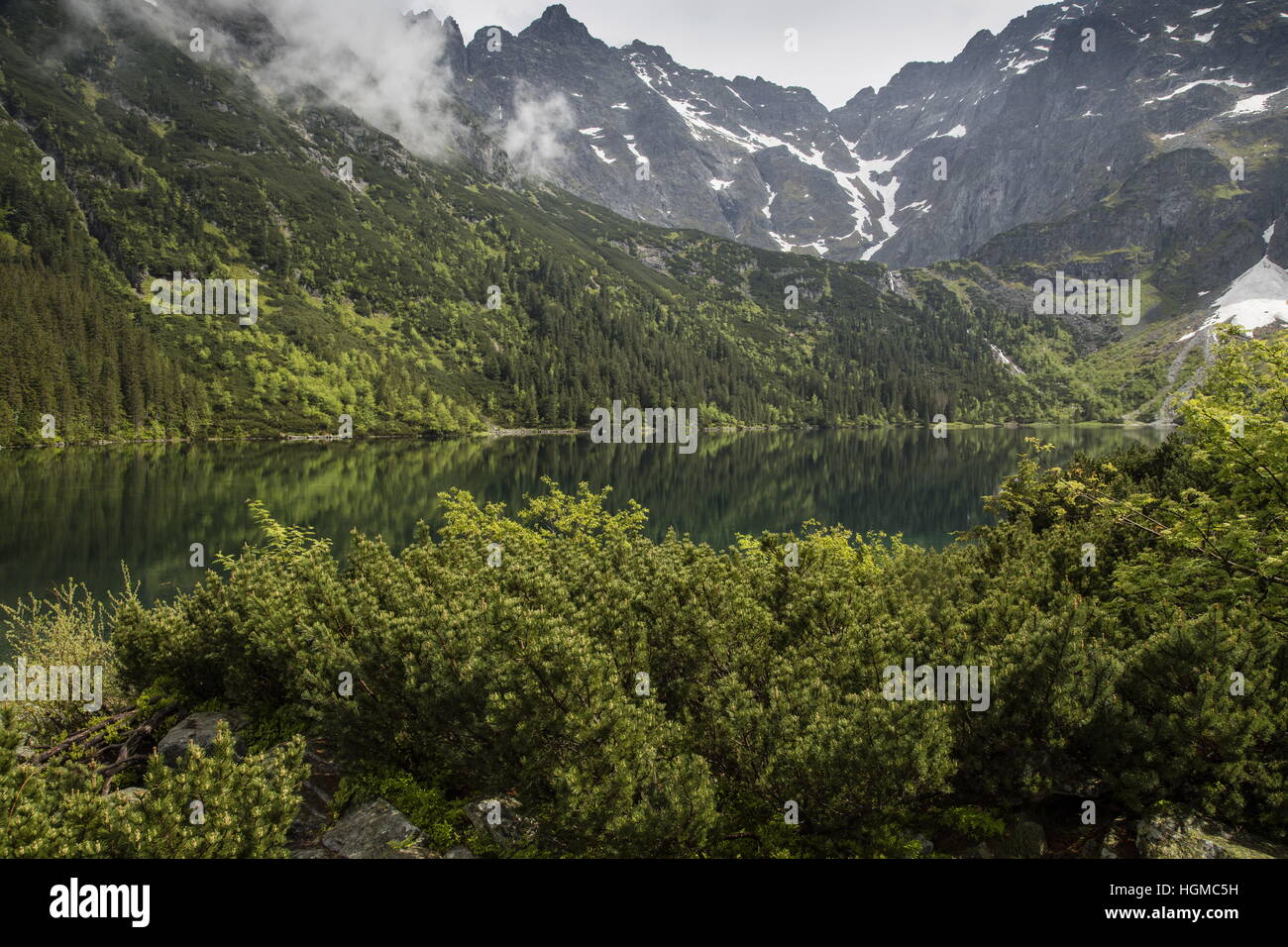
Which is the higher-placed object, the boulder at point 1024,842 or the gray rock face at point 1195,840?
the gray rock face at point 1195,840

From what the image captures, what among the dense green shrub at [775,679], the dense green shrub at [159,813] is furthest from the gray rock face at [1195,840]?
the dense green shrub at [159,813]

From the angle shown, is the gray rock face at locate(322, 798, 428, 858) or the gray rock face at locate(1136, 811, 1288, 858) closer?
the gray rock face at locate(1136, 811, 1288, 858)

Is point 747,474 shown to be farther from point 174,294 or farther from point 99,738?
point 174,294

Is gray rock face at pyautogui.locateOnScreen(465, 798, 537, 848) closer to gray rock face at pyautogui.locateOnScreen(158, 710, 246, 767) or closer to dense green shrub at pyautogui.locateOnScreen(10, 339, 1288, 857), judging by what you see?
dense green shrub at pyautogui.locateOnScreen(10, 339, 1288, 857)

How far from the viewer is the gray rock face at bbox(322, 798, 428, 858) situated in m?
8.25

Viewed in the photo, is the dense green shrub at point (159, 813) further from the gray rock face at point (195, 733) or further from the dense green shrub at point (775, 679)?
the gray rock face at point (195, 733)

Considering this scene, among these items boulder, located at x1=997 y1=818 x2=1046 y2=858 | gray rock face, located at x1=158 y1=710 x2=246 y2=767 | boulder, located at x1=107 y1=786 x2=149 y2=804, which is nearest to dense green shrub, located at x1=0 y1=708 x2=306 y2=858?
boulder, located at x1=107 y1=786 x2=149 y2=804

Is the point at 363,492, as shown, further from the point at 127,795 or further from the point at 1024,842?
the point at 1024,842

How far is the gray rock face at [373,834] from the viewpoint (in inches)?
325

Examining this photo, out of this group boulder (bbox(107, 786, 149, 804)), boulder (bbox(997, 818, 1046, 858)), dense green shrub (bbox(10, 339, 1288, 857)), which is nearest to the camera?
boulder (bbox(107, 786, 149, 804))

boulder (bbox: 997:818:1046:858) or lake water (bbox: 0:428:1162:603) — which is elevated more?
lake water (bbox: 0:428:1162:603)

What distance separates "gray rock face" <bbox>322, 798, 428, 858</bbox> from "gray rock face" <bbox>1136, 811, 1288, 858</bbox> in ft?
26.4

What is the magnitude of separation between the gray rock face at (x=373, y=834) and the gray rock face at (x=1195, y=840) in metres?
8.04

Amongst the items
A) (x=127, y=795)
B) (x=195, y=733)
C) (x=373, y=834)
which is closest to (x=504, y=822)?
(x=373, y=834)
